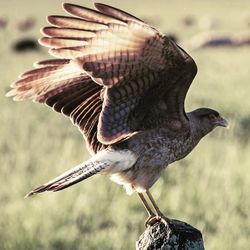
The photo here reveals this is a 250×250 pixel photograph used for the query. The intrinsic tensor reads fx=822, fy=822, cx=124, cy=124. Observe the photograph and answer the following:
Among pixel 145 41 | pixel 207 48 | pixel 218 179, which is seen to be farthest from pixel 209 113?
pixel 207 48

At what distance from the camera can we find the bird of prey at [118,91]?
4387 millimetres

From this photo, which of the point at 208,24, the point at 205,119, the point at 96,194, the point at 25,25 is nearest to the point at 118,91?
the point at 205,119

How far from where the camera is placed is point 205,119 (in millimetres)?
5746

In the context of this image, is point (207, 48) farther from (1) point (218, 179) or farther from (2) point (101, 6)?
(2) point (101, 6)

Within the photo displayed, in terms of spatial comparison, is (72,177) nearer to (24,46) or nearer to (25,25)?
(24,46)

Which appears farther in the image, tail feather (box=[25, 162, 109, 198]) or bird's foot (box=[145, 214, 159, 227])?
bird's foot (box=[145, 214, 159, 227])

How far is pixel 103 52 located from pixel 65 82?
571 mm

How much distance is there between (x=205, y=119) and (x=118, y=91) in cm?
119

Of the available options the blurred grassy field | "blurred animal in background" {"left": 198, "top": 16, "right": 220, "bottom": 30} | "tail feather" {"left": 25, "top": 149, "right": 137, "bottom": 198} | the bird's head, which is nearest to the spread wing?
"tail feather" {"left": 25, "top": 149, "right": 137, "bottom": 198}

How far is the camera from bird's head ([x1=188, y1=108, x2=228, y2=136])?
5.63 metres

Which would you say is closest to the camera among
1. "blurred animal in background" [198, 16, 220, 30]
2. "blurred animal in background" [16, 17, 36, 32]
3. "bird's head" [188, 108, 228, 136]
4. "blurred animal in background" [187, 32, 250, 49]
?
"bird's head" [188, 108, 228, 136]

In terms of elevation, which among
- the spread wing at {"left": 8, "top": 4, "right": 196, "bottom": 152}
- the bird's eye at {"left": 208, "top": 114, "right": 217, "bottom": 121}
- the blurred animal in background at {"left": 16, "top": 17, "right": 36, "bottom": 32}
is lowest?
the bird's eye at {"left": 208, "top": 114, "right": 217, "bottom": 121}

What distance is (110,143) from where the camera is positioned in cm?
472

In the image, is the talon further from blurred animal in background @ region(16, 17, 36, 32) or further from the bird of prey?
blurred animal in background @ region(16, 17, 36, 32)
